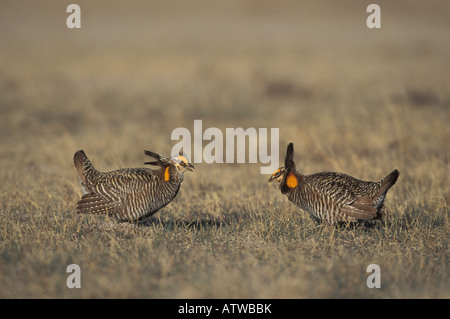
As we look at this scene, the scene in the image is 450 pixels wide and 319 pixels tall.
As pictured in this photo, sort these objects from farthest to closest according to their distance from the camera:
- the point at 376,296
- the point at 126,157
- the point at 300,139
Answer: the point at 300,139, the point at 126,157, the point at 376,296

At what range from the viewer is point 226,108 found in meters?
13.7

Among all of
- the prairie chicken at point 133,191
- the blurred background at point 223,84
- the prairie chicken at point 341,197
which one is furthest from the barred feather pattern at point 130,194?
the blurred background at point 223,84

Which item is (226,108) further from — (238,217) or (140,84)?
(238,217)

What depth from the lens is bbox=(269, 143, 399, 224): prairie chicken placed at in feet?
18.8

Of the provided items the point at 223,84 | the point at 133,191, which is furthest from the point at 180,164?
the point at 223,84

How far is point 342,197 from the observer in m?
5.77

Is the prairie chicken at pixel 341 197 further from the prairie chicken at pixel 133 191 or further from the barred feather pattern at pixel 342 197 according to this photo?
the prairie chicken at pixel 133 191

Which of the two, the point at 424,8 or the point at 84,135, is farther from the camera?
the point at 424,8

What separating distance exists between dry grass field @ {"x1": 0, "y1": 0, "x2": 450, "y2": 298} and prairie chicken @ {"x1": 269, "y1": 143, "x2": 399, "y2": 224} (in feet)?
0.70

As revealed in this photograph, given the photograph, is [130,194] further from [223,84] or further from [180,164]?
[223,84]

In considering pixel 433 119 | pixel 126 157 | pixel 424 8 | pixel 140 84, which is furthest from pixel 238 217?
pixel 424 8

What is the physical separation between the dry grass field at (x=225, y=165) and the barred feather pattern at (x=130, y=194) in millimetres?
217

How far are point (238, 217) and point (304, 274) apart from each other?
6.15 feet

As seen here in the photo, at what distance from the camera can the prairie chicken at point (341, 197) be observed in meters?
5.73
